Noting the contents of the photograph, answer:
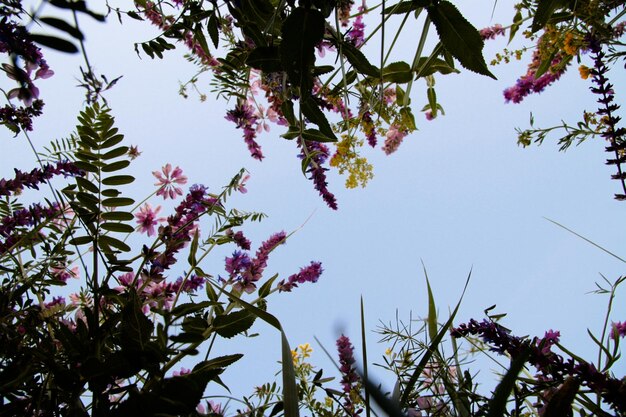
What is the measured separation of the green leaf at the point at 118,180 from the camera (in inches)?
34.5

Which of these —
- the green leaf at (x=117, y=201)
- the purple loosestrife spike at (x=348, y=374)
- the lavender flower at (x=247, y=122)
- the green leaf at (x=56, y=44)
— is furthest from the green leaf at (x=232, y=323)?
the lavender flower at (x=247, y=122)

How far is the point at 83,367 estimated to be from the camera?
0.50 metres

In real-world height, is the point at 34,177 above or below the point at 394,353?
above

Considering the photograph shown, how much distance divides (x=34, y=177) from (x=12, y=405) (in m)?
0.76

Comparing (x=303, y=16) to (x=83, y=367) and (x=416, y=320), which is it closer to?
(x=83, y=367)

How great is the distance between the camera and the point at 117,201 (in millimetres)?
875

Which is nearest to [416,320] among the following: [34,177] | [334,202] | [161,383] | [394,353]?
[394,353]

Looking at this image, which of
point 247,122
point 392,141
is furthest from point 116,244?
point 392,141

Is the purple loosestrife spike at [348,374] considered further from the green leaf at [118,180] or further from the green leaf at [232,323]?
the green leaf at [118,180]

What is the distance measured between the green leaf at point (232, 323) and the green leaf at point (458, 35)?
539 mm

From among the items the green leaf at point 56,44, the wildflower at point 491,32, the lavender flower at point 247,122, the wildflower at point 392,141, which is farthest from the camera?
the wildflower at point 491,32

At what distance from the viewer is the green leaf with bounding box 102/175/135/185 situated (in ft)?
2.87

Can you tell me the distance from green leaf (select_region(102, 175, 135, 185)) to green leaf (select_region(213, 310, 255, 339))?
0.40 m

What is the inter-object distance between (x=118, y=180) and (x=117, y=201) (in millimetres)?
47
